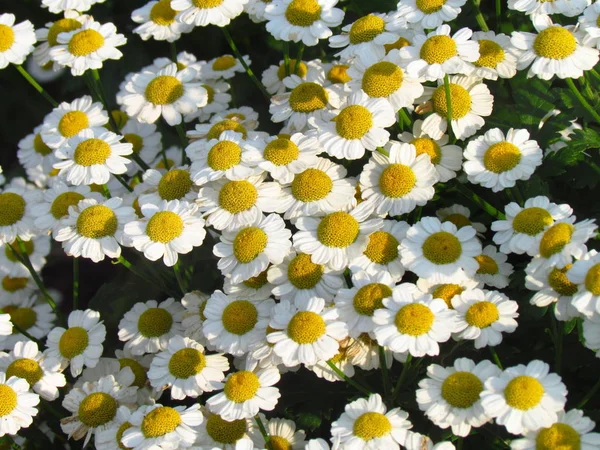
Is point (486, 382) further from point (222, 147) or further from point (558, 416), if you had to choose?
point (222, 147)

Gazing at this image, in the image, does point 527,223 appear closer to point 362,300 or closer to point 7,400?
point 362,300

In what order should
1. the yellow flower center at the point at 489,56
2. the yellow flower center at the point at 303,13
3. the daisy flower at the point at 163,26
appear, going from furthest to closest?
the daisy flower at the point at 163,26 < the yellow flower center at the point at 303,13 < the yellow flower center at the point at 489,56

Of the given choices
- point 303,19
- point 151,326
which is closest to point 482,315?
point 151,326

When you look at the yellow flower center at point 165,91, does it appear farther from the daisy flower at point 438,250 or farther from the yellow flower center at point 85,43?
the daisy flower at point 438,250

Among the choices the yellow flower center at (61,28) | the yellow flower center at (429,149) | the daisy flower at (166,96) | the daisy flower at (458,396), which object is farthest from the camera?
the yellow flower center at (61,28)

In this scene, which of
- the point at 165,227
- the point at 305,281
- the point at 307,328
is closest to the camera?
the point at 307,328

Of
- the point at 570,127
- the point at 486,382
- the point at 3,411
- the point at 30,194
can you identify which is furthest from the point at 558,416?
the point at 30,194

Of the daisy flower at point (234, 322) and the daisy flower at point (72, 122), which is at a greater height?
the daisy flower at point (72, 122)

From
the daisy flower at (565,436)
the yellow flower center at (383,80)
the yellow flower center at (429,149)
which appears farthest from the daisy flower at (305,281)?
the daisy flower at (565,436)
